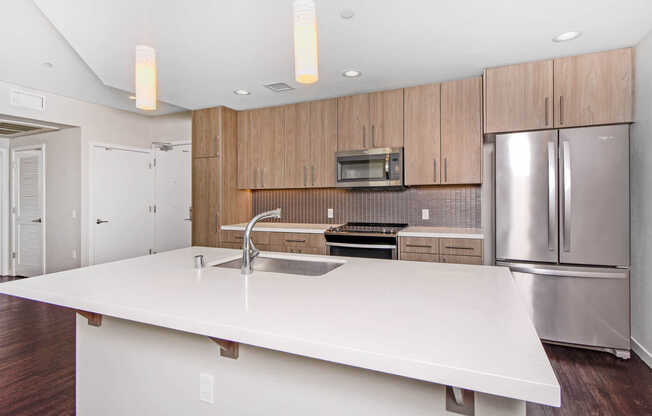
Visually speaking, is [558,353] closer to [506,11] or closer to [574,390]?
[574,390]

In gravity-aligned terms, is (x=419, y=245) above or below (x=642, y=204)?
below

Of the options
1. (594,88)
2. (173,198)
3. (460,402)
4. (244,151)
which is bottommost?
(460,402)

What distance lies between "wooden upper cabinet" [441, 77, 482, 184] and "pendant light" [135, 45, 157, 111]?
2677 millimetres

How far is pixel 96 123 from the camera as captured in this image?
4.83 metres

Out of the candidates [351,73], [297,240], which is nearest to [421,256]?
[297,240]

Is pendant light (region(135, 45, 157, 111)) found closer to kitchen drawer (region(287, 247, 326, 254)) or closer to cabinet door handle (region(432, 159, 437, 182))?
kitchen drawer (region(287, 247, 326, 254))

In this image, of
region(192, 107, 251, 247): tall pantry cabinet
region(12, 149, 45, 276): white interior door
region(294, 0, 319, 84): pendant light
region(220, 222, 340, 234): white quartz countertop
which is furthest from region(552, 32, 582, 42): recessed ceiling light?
region(12, 149, 45, 276): white interior door

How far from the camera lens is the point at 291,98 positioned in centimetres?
393

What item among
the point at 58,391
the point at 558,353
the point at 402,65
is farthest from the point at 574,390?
the point at 58,391

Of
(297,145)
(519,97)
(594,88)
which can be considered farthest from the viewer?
(297,145)

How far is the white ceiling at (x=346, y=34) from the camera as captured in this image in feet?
6.97

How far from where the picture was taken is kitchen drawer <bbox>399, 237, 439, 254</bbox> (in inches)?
125

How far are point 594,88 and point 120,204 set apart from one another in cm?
581

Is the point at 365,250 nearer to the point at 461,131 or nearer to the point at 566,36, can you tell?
the point at 461,131
